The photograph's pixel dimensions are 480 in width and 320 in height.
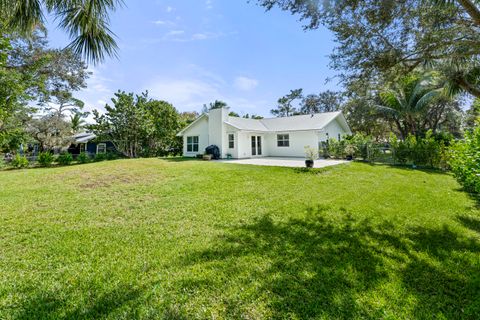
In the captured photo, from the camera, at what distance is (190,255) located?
3604 mm

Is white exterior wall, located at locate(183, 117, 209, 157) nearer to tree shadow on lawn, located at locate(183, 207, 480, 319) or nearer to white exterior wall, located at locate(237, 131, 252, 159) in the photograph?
white exterior wall, located at locate(237, 131, 252, 159)

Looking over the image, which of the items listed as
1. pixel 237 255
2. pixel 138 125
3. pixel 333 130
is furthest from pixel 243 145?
pixel 237 255

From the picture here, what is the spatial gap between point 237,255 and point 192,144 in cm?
1897

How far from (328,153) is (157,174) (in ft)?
46.2

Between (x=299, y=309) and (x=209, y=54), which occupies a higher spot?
(x=209, y=54)

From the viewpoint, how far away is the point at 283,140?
20.7 m

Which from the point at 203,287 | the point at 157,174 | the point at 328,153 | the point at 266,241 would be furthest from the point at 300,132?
the point at 203,287

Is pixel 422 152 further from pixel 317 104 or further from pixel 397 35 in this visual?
pixel 317 104

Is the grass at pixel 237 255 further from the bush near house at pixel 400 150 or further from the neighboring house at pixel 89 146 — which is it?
the neighboring house at pixel 89 146

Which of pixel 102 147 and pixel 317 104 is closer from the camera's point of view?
pixel 102 147

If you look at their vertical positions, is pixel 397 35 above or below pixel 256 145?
above

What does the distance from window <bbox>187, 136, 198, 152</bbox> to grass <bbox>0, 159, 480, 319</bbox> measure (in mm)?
14171

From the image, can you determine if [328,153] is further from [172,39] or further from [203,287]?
[203,287]

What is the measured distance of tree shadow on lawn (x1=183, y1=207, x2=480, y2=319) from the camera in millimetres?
2498
